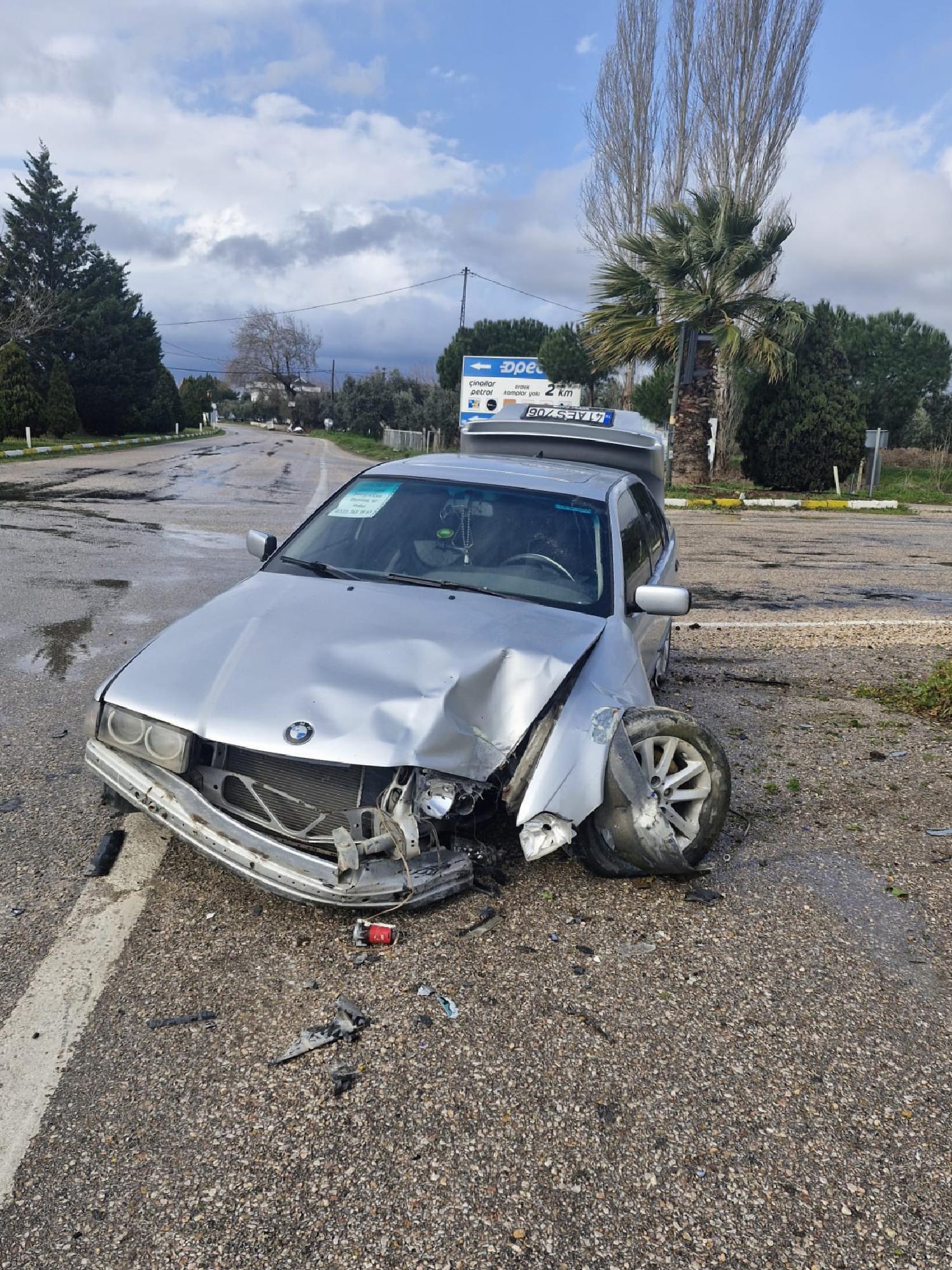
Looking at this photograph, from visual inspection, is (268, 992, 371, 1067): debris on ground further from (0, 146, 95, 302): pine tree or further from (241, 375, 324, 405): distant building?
(241, 375, 324, 405): distant building

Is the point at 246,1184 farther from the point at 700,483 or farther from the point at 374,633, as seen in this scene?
the point at 700,483

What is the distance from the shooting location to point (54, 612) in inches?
306

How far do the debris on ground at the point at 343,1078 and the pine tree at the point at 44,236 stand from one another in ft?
134

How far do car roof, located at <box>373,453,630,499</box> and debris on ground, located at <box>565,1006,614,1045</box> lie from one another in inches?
104

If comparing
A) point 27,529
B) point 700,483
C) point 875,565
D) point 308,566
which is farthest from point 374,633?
point 700,483

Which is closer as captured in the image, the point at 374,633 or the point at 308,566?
the point at 374,633

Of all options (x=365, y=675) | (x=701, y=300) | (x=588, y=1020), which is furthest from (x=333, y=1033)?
(x=701, y=300)

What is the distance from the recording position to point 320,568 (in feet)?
14.5

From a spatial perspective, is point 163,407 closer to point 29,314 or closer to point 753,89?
point 29,314

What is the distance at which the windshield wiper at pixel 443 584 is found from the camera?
4137mm

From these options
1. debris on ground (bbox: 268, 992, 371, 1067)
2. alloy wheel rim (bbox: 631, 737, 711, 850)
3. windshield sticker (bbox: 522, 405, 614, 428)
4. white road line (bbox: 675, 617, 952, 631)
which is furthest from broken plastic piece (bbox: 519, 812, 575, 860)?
white road line (bbox: 675, 617, 952, 631)

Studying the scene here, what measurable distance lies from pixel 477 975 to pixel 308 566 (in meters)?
2.12

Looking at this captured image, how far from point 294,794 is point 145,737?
55 centimetres

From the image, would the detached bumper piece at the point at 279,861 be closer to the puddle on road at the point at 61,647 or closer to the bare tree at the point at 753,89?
the puddle on road at the point at 61,647
